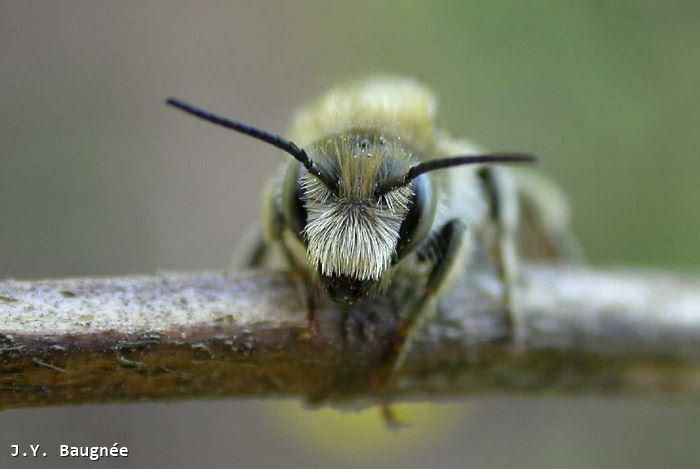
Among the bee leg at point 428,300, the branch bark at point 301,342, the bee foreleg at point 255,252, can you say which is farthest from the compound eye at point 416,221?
the bee foreleg at point 255,252

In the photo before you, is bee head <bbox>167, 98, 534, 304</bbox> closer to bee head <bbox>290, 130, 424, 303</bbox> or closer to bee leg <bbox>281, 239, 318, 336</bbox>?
bee head <bbox>290, 130, 424, 303</bbox>

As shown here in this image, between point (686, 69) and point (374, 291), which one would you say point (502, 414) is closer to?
point (686, 69)

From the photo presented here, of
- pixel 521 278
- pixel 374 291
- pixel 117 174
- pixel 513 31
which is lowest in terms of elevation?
pixel 374 291

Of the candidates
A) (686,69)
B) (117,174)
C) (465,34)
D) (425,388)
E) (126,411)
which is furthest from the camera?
(465,34)

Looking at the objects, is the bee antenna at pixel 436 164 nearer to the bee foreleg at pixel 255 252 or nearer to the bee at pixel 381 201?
the bee at pixel 381 201

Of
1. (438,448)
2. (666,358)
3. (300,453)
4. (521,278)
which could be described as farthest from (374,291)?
(438,448)

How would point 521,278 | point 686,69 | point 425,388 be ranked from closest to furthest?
point 425,388 < point 521,278 < point 686,69

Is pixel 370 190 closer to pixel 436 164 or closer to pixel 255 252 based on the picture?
pixel 436 164
